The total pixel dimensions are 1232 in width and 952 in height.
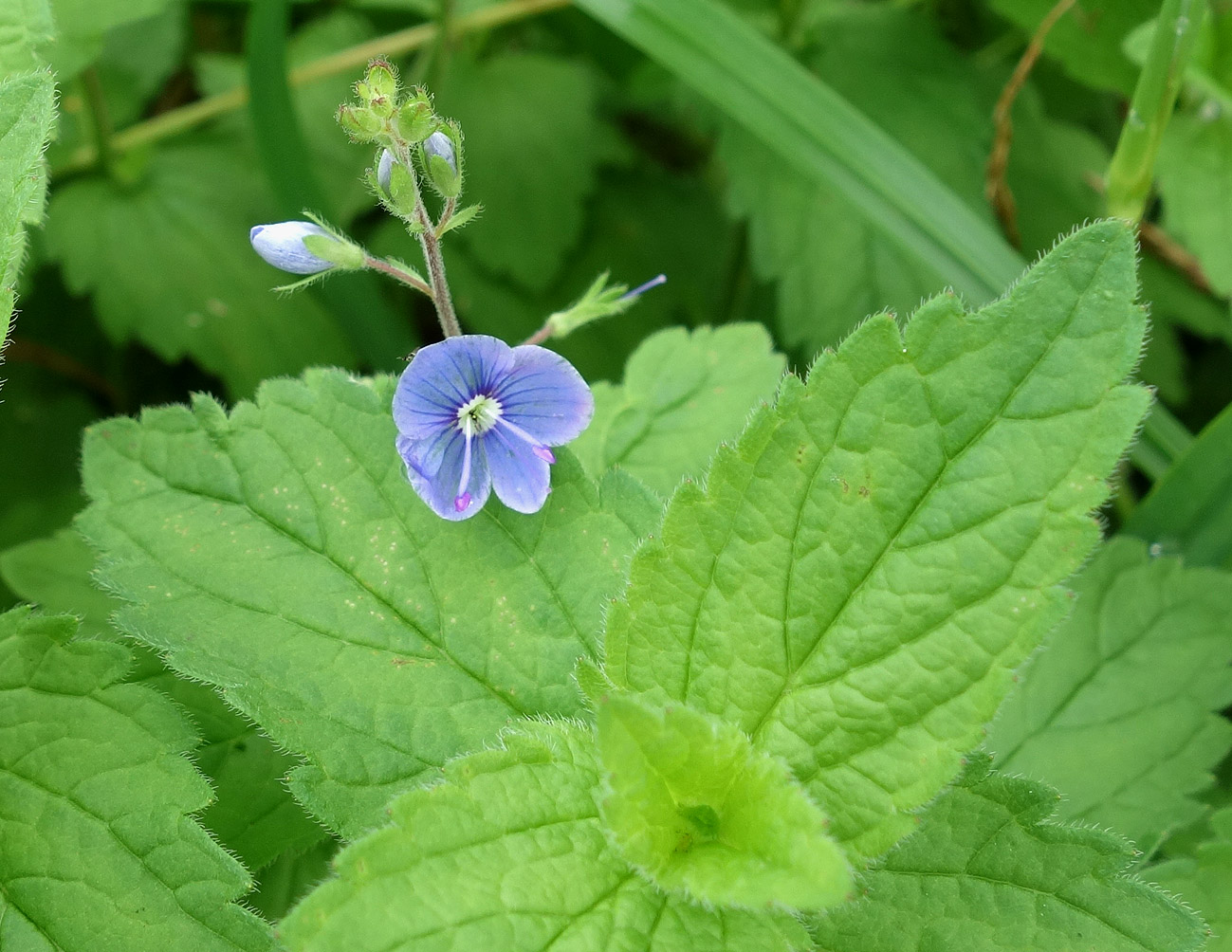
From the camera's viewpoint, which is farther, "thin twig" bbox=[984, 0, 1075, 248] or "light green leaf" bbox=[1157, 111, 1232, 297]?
"thin twig" bbox=[984, 0, 1075, 248]

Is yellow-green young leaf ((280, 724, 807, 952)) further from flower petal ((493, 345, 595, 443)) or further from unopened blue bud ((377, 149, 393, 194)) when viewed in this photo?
unopened blue bud ((377, 149, 393, 194))

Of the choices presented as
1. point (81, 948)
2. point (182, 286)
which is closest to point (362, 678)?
point (81, 948)

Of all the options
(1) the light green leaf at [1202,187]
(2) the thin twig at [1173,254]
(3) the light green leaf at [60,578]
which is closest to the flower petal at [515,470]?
(3) the light green leaf at [60,578]

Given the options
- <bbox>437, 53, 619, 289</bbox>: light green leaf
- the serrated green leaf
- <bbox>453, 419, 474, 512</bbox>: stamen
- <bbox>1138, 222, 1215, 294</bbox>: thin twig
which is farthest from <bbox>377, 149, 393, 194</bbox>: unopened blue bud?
<bbox>1138, 222, 1215, 294</bbox>: thin twig

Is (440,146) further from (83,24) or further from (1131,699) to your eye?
(1131,699)

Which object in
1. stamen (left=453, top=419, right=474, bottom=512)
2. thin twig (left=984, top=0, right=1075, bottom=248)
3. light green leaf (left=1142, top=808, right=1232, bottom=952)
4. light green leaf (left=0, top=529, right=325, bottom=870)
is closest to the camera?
stamen (left=453, top=419, right=474, bottom=512)

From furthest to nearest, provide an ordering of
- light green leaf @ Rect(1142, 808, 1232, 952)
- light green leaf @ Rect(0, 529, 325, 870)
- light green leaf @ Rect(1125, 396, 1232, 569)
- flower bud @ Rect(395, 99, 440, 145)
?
1. light green leaf @ Rect(1125, 396, 1232, 569)
2. light green leaf @ Rect(1142, 808, 1232, 952)
3. light green leaf @ Rect(0, 529, 325, 870)
4. flower bud @ Rect(395, 99, 440, 145)

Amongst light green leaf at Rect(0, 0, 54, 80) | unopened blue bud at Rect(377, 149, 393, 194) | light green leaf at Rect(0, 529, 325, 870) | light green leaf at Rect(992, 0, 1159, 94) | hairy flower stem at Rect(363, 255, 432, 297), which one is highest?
light green leaf at Rect(992, 0, 1159, 94)

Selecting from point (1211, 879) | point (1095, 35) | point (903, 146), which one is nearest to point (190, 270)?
point (903, 146)
